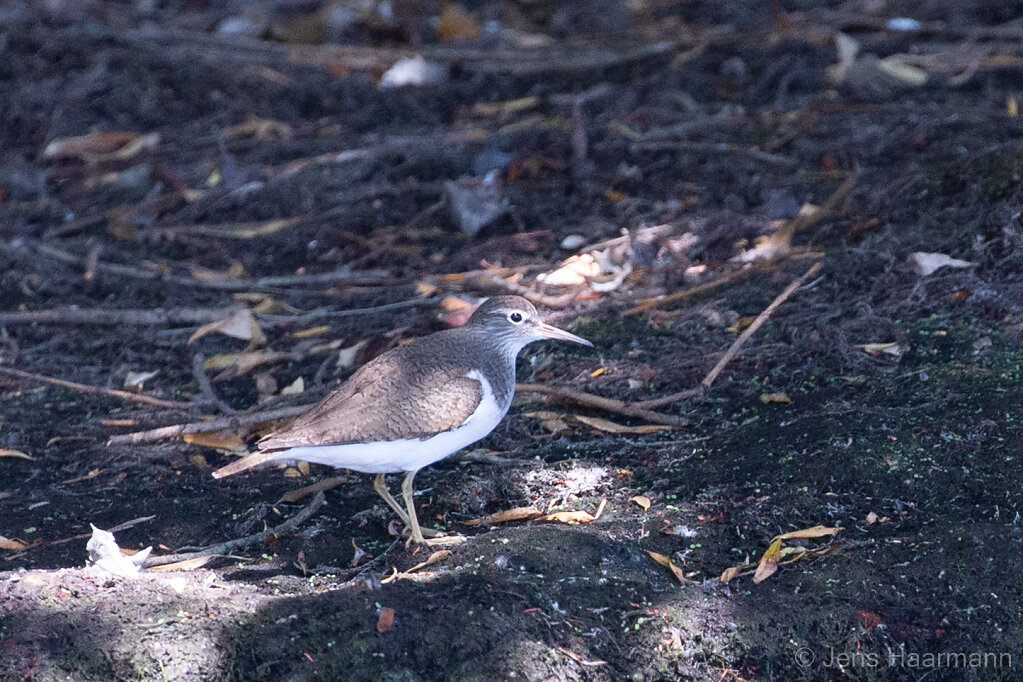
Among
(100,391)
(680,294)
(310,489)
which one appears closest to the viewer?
(310,489)

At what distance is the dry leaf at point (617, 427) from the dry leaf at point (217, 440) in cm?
177

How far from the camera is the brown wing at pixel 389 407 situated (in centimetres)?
439

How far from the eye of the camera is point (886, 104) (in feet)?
27.8

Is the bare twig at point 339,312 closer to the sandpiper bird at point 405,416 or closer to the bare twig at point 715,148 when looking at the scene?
the sandpiper bird at point 405,416

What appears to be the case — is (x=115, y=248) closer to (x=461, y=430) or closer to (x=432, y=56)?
(x=432, y=56)

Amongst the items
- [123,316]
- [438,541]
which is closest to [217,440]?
[438,541]

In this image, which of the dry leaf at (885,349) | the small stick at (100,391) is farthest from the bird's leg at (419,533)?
the dry leaf at (885,349)

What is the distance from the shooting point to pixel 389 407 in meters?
4.52

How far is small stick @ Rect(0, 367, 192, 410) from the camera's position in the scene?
5785mm

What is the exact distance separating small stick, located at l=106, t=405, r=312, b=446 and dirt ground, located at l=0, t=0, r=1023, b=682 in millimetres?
59

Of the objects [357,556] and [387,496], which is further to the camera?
[387,496]

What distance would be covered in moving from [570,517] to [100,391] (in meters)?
3.08

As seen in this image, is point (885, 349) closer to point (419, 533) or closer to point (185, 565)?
point (419, 533)

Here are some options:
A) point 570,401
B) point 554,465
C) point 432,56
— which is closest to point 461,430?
point 554,465
